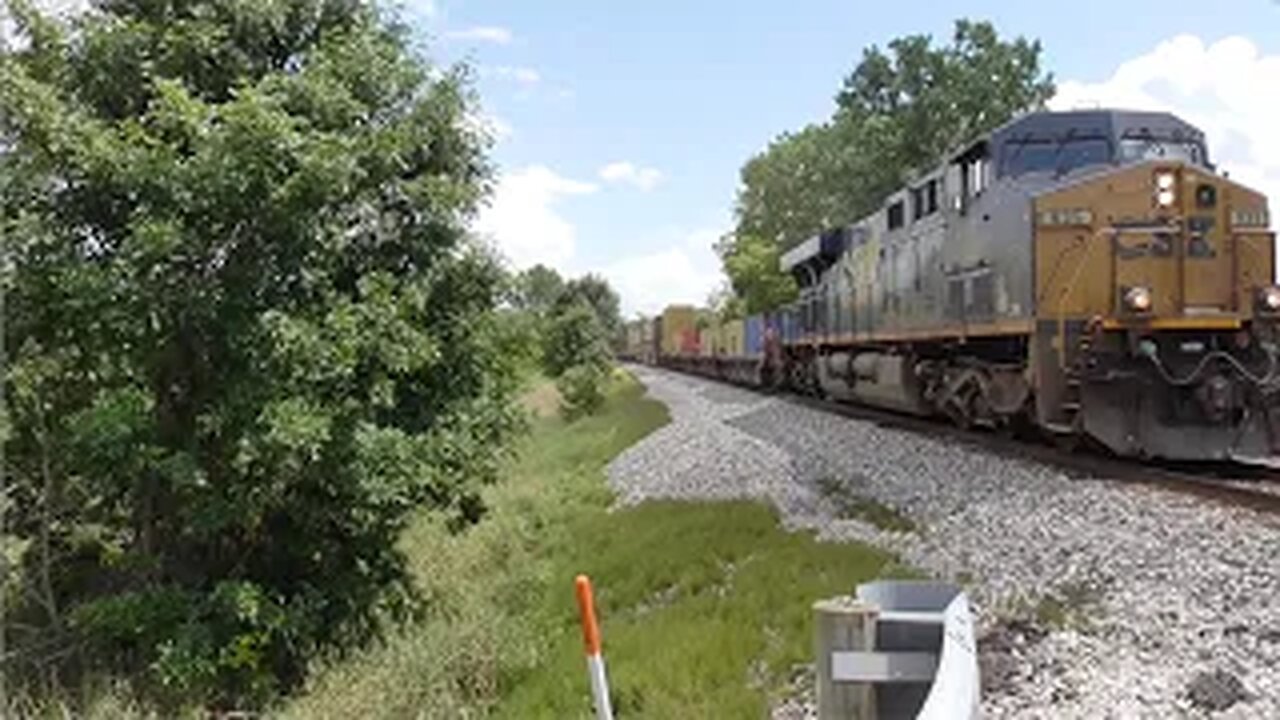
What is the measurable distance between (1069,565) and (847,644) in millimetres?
4138

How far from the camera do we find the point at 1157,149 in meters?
13.6

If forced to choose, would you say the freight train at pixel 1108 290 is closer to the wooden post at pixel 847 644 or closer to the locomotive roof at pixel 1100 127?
the locomotive roof at pixel 1100 127

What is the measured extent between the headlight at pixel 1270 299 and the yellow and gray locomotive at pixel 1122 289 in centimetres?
1

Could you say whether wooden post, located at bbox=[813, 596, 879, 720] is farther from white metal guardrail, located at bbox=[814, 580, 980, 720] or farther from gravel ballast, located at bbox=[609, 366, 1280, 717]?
gravel ballast, located at bbox=[609, 366, 1280, 717]

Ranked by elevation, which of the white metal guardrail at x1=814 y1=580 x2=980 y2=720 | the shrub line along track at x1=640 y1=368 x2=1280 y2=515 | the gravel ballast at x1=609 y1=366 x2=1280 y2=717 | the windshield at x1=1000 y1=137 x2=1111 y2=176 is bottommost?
the gravel ballast at x1=609 y1=366 x2=1280 y2=717

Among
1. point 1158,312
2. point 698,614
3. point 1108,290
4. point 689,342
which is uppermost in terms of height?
point 1108,290

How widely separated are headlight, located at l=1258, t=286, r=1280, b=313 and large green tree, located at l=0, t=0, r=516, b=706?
742cm

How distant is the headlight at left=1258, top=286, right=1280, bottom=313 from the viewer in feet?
38.8

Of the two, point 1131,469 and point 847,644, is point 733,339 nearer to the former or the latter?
point 1131,469

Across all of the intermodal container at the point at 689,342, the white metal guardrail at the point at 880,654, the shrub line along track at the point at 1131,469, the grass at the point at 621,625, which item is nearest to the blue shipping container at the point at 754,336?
the intermodal container at the point at 689,342

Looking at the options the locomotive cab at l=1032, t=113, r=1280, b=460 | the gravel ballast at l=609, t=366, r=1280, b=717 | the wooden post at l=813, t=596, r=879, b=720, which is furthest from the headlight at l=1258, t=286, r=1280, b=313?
the wooden post at l=813, t=596, r=879, b=720

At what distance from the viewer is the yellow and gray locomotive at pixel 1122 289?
11.6m

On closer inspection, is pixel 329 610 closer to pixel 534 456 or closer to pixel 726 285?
pixel 534 456

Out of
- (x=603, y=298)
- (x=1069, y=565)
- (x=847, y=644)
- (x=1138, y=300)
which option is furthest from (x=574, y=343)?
(x=603, y=298)
